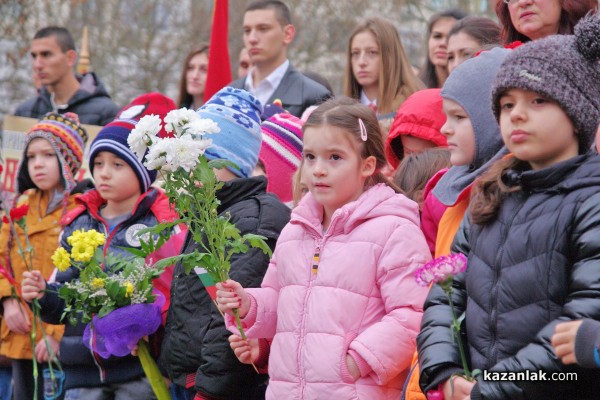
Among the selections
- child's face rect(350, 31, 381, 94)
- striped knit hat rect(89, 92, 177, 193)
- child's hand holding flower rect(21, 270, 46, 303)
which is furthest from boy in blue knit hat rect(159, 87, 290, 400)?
child's face rect(350, 31, 381, 94)

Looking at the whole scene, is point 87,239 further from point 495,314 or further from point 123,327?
point 495,314

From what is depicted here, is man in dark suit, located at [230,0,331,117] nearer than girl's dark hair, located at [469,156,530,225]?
No

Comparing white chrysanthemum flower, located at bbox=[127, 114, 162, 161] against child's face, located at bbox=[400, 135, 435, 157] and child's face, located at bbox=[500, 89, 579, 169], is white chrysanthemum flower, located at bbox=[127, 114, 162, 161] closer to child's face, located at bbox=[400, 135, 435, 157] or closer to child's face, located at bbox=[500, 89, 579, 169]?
child's face, located at bbox=[500, 89, 579, 169]

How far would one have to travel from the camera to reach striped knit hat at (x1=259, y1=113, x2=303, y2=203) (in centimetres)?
694

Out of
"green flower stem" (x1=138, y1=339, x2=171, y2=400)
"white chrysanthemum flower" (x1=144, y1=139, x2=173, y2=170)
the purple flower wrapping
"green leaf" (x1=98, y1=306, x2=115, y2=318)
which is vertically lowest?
"green flower stem" (x1=138, y1=339, x2=171, y2=400)

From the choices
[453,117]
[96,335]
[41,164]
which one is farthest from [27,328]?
[453,117]

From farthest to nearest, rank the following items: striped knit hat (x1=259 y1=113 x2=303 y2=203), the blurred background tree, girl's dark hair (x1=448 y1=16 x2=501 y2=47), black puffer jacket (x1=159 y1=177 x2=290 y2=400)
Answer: the blurred background tree, girl's dark hair (x1=448 y1=16 x2=501 y2=47), striped knit hat (x1=259 y1=113 x2=303 y2=203), black puffer jacket (x1=159 y1=177 x2=290 y2=400)

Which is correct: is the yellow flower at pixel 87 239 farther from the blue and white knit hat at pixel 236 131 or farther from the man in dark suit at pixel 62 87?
the man in dark suit at pixel 62 87

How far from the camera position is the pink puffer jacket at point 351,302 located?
15.5ft

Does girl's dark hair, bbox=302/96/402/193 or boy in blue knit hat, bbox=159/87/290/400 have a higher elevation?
girl's dark hair, bbox=302/96/402/193

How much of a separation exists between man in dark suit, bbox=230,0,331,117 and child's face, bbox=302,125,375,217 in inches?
127

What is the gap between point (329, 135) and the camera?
518 centimetres

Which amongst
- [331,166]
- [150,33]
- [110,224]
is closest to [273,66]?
[110,224]

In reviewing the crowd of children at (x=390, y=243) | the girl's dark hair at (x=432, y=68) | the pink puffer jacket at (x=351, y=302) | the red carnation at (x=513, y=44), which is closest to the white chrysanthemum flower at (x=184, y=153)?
the crowd of children at (x=390, y=243)
